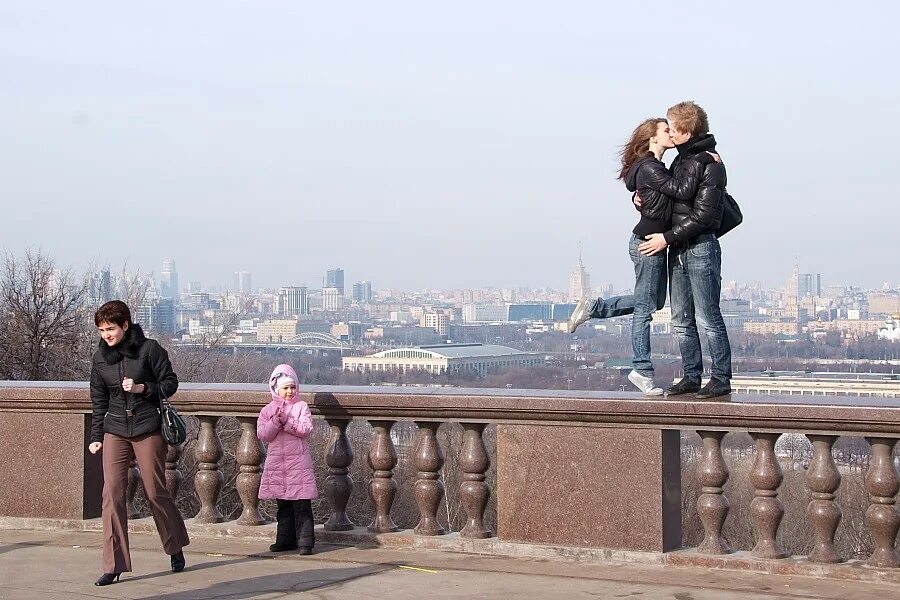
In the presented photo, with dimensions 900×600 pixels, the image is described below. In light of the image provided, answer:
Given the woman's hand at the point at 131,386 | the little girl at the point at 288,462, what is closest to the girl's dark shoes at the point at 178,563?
the little girl at the point at 288,462

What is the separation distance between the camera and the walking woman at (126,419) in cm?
698

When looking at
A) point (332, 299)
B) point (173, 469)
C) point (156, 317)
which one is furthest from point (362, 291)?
point (173, 469)

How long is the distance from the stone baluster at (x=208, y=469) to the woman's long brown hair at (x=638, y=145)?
10.2ft

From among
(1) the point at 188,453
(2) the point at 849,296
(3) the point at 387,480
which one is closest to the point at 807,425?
(3) the point at 387,480

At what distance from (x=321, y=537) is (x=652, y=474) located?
7.20 feet

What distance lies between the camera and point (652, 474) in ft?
23.4

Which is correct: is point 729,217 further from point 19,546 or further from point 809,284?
point 809,284

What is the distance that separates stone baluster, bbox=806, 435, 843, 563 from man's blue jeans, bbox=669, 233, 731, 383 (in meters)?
0.70

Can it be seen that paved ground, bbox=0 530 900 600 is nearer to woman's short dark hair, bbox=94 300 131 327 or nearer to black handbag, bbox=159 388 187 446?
black handbag, bbox=159 388 187 446

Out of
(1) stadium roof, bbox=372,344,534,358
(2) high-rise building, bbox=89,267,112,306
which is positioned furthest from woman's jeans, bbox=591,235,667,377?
(1) stadium roof, bbox=372,344,534,358

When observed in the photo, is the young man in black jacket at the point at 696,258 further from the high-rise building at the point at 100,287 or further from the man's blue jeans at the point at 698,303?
the high-rise building at the point at 100,287

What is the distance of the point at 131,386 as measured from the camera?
22.6 feet

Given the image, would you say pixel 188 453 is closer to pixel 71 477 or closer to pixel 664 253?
pixel 71 477

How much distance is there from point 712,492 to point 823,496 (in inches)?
23.8
